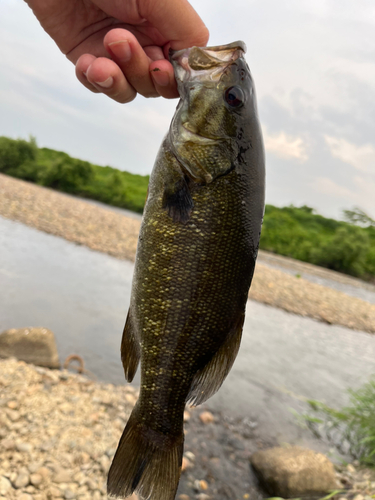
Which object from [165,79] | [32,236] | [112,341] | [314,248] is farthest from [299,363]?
[314,248]

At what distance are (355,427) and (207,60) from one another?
20.8ft

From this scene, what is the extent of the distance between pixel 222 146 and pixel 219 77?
1.23ft

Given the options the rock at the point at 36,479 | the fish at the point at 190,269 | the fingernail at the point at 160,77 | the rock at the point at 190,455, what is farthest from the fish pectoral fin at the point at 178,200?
the rock at the point at 190,455

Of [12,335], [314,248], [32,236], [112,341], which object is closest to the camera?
[12,335]

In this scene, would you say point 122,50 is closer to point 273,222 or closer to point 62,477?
point 62,477

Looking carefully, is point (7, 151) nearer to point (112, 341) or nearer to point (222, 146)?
point (112, 341)

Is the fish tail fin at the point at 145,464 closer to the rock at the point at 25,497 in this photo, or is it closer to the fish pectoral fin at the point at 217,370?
the fish pectoral fin at the point at 217,370

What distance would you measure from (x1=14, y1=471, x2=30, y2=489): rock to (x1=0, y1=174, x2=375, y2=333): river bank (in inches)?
482

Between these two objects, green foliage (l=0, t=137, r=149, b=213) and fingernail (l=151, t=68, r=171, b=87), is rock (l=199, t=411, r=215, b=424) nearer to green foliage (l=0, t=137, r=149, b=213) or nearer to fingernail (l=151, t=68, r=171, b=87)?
fingernail (l=151, t=68, r=171, b=87)

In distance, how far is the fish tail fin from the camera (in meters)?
1.73

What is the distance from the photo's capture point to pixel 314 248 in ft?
120

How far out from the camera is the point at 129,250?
17.0 metres

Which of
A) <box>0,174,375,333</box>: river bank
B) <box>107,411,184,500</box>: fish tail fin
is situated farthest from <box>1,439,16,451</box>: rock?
<box>0,174,375,333</box>: river bank

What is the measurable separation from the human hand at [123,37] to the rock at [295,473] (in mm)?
4759
